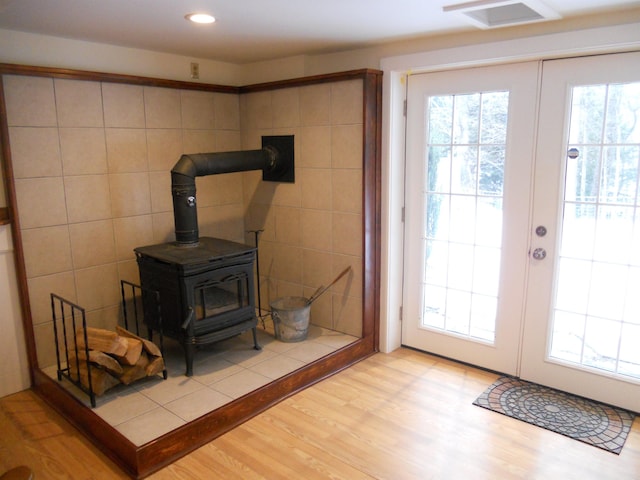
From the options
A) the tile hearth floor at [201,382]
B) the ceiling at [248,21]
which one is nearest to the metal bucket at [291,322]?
the tile hearth floor at [201,382]

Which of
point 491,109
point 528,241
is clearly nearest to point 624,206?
point 528,241

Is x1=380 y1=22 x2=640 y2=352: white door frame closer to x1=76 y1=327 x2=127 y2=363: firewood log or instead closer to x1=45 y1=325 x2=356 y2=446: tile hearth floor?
x1=45 y1=325 x2=356 y2=446: tile hearth floor

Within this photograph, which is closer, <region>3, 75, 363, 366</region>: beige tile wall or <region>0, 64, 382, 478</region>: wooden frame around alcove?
<region>0, 64, 382, 478</region>: wooden frame around alcove

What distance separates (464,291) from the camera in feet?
10.7

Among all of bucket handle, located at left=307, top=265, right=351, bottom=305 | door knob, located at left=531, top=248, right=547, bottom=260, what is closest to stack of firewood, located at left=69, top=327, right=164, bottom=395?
bucket handle, located at left=307, top=265, right=351, bottom=305

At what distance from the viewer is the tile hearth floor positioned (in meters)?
2.45

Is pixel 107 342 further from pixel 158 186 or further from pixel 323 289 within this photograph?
pixel 323 289

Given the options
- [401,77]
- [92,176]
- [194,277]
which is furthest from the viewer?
[401,77]

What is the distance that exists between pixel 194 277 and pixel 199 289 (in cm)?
9

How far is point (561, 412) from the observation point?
8.90 feet

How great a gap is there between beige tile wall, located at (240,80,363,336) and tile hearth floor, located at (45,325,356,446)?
356mm

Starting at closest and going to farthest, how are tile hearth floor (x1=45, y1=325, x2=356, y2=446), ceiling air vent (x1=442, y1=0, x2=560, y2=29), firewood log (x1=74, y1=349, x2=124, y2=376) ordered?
ceiling air vent (x1=442, y1=0, x2=560, y2=29) → tile hearth floor (x1=45, y1=325, x2=356, y2=446) → firewood log (x1=74, y1=349, x2=124, y2=376)

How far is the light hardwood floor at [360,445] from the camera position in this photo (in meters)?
2.26

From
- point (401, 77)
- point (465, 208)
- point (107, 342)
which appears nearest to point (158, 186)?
point (107, 342)
